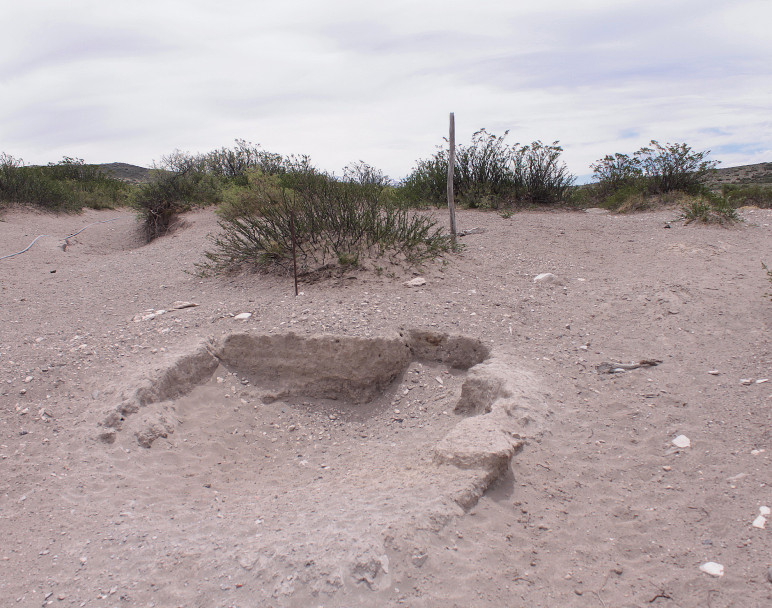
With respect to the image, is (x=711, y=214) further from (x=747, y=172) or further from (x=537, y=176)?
(x=747, y=172)

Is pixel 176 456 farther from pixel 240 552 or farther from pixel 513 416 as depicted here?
pixel 513 416

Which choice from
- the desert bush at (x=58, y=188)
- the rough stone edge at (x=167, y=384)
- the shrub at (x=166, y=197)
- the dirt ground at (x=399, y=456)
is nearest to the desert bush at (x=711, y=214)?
the dirt ground at (x=399, y=456)

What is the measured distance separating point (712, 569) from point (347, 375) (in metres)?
2.71

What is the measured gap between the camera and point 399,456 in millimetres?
3332

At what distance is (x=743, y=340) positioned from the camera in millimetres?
4078

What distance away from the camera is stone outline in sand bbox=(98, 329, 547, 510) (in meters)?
3.29

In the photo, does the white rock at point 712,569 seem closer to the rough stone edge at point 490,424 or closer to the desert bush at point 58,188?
the rough stone edge at point 490,424

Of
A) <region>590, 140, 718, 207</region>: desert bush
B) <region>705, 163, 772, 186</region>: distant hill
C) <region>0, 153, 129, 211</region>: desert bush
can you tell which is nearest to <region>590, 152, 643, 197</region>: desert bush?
<region>590, 140, 718, 207</region>: desert bush

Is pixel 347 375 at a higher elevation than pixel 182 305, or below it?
below

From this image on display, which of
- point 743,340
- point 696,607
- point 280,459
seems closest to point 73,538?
point 280,459

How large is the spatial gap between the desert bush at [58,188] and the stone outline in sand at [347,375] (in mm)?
12768

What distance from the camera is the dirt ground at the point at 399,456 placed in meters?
2.21

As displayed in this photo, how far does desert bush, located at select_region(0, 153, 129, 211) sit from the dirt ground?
10.0 m

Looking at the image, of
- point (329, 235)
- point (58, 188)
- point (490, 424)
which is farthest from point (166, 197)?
point (490, 424)
